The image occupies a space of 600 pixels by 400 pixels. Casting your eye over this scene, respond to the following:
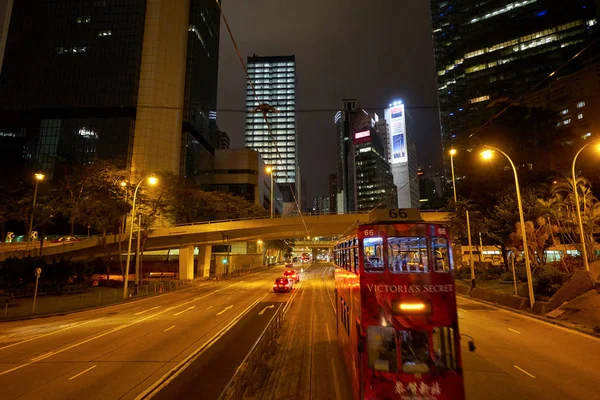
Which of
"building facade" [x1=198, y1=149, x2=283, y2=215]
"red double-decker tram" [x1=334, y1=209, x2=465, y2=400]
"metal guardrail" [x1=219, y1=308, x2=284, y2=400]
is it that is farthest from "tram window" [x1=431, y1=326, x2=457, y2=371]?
"building facade" [x1=198, y1=149, x2=283, y2=215]

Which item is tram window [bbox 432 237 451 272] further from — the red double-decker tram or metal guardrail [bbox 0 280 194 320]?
metal guardrail [bbox 0 280 194 320]

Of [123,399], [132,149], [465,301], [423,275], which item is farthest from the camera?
[132,149]

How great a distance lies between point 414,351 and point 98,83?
294ft

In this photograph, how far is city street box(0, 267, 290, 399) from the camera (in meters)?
9.08

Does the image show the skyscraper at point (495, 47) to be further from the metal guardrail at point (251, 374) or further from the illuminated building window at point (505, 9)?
the metal guardrail at point (251, 374)

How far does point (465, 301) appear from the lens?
26406mm

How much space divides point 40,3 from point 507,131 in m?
109

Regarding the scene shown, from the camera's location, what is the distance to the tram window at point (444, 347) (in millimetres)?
6543

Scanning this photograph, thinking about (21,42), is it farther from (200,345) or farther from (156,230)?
(200,345)

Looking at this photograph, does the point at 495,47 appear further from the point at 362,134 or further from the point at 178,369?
the point at 178,369

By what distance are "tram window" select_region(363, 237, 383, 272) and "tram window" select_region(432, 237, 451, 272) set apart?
1.20m

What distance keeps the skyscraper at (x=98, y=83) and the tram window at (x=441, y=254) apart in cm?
7352

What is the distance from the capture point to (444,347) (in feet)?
21.6

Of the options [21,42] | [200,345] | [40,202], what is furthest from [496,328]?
[21,42]
